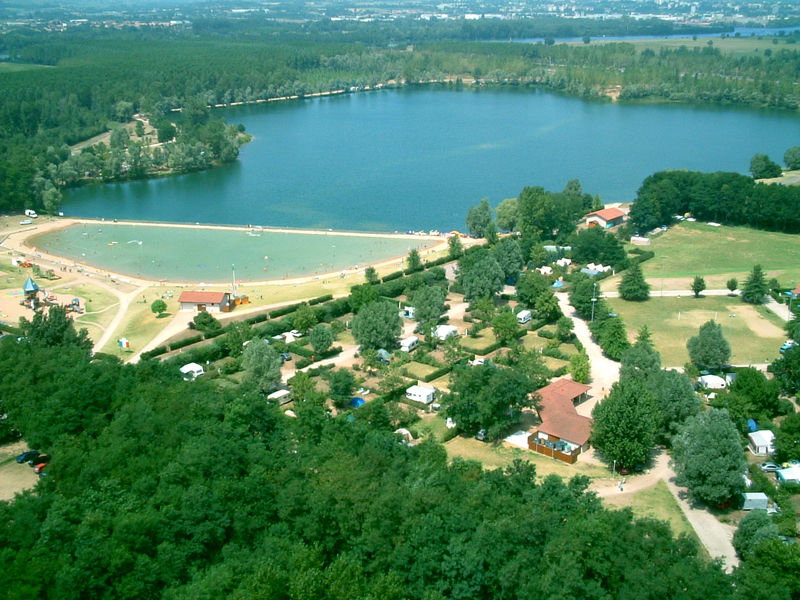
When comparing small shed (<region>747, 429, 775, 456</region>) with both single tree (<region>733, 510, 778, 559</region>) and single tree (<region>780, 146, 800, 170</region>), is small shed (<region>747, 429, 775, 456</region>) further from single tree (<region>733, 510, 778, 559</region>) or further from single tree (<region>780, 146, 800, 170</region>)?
single tree (<region>780, 146, 800, 170</region>)

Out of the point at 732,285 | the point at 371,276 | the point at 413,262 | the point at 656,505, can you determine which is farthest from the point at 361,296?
the point at 732,285

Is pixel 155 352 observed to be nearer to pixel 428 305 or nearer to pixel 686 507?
pixel 428 305

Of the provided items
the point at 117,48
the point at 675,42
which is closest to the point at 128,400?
→ the point at 117,48

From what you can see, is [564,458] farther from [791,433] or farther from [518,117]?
[518,117]

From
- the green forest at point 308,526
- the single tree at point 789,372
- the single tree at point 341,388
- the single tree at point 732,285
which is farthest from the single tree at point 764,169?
the green forest at point 308,526

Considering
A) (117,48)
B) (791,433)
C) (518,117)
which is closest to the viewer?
(791,433)

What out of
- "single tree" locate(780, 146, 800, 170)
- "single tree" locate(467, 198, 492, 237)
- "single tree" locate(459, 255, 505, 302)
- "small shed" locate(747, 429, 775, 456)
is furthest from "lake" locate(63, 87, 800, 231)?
"small shed" locate(747, 429, 775, 456)
